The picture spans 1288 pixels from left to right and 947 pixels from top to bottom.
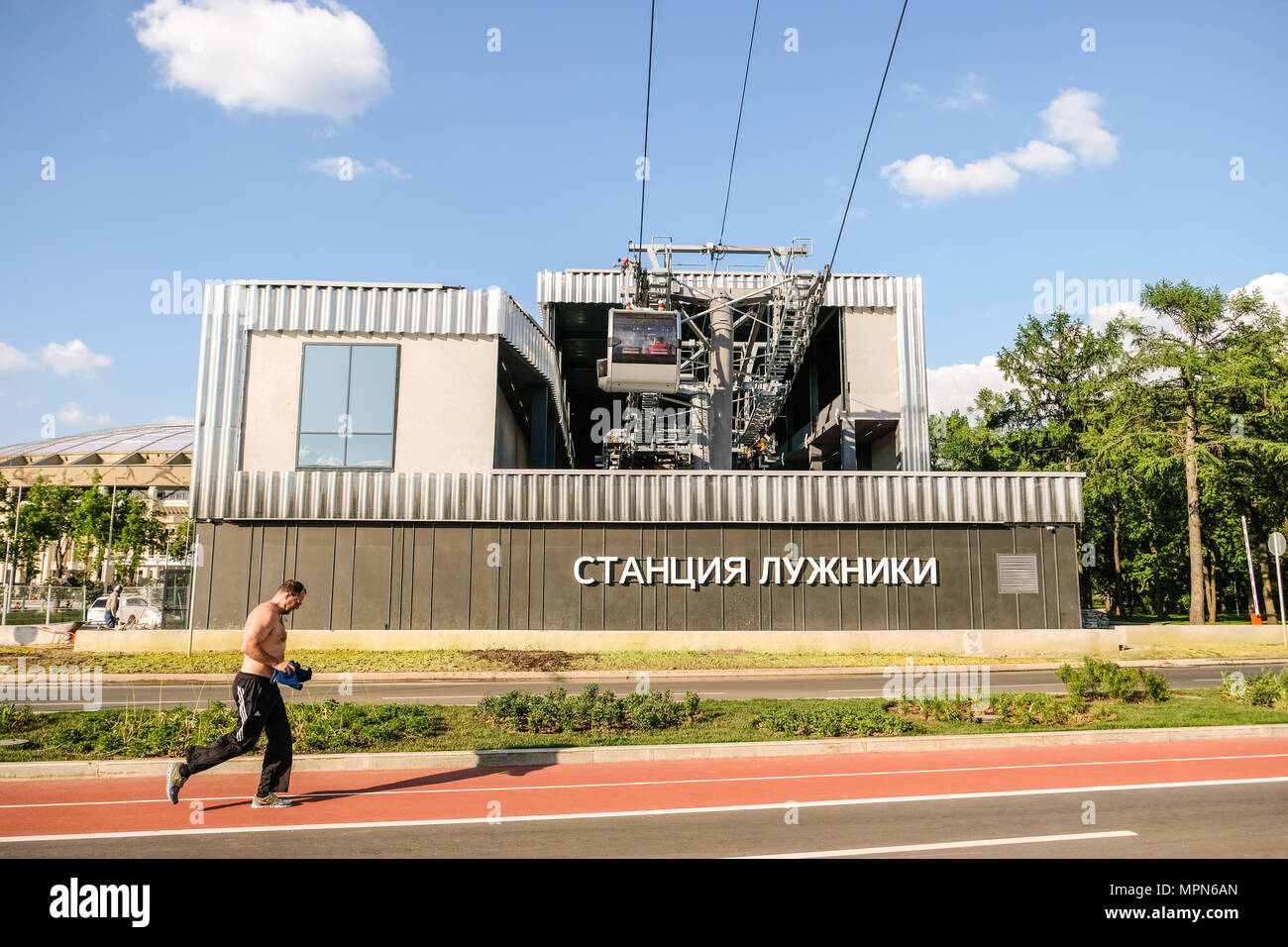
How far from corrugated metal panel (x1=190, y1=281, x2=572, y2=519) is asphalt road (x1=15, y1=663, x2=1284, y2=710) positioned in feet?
32.3

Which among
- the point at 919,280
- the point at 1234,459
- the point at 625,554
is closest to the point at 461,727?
the point at 625,554

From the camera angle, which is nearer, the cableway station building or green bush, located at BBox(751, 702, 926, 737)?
green bush, located at BBox(751, 702, 926, 737)

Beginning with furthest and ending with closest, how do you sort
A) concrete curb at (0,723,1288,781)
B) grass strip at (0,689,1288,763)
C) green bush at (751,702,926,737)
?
green bush at (751,702,926,737) → grass strip at (0,689,1288,763) → concrete curb at (0,723,1288,781)

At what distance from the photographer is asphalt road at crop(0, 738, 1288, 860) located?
6.53m

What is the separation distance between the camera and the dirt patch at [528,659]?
2297 centimetres

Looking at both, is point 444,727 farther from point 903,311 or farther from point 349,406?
point 903,311

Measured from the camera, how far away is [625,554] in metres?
28.1

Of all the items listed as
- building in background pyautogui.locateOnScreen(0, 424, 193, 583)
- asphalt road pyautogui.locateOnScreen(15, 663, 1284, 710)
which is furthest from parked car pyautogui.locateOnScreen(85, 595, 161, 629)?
building in background pyautogui.locateOnScreen(0, 424, 193, 583)

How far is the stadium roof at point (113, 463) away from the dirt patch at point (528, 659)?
63410 millimetres

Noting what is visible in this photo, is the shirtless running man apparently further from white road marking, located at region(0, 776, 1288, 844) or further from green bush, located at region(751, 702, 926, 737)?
green bush, located at region(751, 702, 926, 737)

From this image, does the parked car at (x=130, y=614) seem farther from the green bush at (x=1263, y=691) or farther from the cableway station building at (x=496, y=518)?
the green bush at (x=1263, y=691)

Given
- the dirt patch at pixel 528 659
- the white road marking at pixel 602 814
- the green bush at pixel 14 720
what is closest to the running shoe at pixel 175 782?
the white road marking at pixel 602 814
